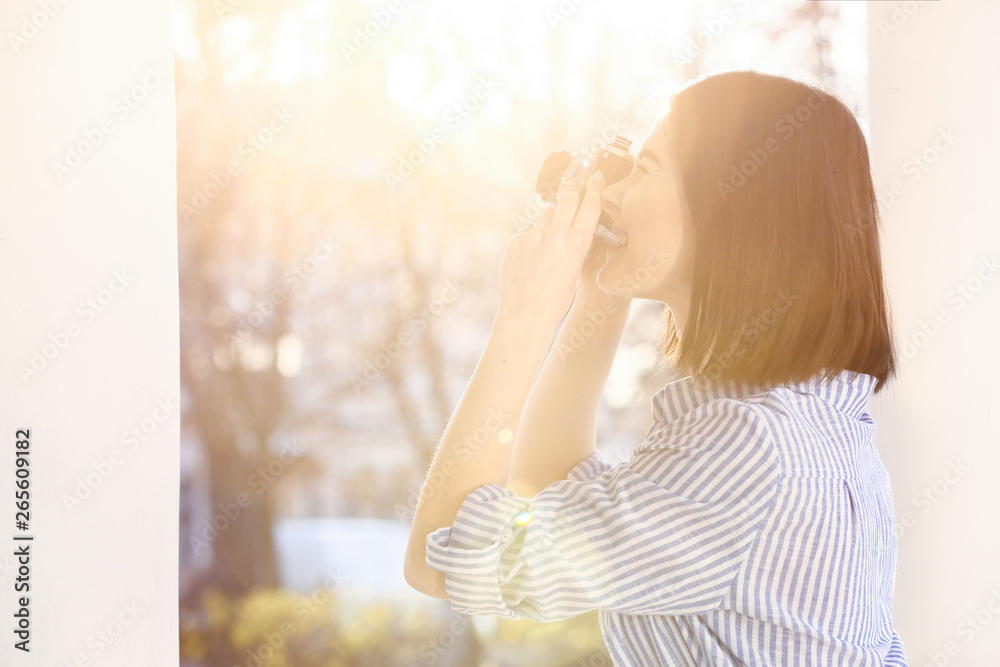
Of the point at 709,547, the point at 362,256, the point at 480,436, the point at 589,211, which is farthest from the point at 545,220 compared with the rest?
the point at 362,256

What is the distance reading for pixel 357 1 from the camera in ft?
4.41

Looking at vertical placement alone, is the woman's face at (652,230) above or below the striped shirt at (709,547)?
above

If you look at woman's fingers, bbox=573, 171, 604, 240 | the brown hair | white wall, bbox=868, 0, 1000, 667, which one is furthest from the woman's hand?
white wall, bbox=868, 0, 1000, 667

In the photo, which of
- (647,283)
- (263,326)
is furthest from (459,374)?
(647,283)

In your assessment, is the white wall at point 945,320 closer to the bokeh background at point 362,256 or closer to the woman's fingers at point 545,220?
the bokeh background at point 362,256

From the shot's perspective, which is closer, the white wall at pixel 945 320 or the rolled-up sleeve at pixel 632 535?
the rolled-up sleeve at pixel 632 535

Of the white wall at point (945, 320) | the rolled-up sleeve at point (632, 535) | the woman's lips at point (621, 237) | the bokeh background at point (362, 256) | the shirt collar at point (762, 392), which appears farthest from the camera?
the bokeh background at point (362, 256)

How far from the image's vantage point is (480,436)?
2.33ft

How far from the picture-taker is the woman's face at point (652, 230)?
80cm

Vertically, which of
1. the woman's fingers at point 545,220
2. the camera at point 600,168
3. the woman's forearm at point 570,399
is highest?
the camera at point 600,168

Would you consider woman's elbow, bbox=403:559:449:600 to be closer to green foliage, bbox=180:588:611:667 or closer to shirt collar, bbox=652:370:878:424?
shirt collar, bbox=652:370:878:424

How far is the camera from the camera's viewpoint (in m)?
0.83

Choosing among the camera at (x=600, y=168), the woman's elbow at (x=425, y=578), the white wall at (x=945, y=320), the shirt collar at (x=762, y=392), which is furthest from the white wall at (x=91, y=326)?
the white wall at (x=945, y=320)

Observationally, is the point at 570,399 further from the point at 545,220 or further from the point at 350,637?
the point at 350,637
